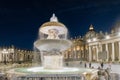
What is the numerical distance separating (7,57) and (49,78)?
318 feet

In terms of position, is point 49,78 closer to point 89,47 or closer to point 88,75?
point 88,75

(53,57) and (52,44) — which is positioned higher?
(52,44)

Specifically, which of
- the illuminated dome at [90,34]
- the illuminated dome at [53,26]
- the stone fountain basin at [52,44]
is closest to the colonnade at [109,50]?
the illuminated dome at [90,34]

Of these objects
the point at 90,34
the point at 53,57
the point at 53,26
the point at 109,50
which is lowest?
the point at 53,57

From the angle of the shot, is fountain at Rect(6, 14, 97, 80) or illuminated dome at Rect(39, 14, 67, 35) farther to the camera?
illuminated dome at Rect(39, 14, 67, 35)

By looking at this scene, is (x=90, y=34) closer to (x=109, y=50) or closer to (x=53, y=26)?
(x=109, y=50)

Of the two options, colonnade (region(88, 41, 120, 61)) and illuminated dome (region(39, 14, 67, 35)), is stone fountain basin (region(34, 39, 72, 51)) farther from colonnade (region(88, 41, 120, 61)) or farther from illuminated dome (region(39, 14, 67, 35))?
colonnade (region(88, 41, 120, 61))

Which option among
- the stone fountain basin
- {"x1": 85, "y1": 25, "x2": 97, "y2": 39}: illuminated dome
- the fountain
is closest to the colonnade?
{"x1": 85, "y1": 25, "x2": 97, "y2": 39}: illuminated dome

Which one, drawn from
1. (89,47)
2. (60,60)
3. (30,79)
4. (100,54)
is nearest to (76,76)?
(30,79)

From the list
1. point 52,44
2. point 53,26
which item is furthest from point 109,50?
point 52,44

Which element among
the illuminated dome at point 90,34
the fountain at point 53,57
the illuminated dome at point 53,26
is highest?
the illuminated dome at point 90,34

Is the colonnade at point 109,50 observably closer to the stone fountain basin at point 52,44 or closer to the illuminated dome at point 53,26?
the illuminated dome at point 53,26

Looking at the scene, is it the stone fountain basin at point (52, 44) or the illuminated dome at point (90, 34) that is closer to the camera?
the stone fountain basin at point (52, 44)

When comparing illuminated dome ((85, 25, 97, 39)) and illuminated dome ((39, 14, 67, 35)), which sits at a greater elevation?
illuminated dome ((85, 25, 97, 39))
